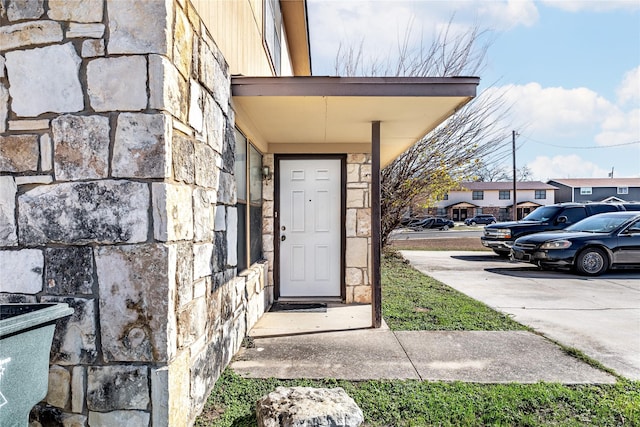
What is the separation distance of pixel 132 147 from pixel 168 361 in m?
1.23

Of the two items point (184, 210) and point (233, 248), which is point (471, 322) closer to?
point (233, 248)

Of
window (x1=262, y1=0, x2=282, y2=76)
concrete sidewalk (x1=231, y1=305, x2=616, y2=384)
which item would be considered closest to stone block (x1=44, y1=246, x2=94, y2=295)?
concrete sidewalk (x1=231, y1=305, x2=616, y2=384)

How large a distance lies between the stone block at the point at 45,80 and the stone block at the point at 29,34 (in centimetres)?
5

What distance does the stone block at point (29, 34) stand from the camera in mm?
2168

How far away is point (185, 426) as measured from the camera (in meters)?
2.30

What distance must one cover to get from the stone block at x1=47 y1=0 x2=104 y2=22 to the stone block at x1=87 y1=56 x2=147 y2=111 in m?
0.25

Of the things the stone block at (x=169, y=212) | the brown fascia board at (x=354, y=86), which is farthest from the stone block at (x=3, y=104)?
the brown fascia board at (x=354, y=86)

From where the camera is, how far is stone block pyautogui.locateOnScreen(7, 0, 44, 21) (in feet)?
7.19

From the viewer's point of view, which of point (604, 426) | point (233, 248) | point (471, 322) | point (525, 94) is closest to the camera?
point (604, 426)

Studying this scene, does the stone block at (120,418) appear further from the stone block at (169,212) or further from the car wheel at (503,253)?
the car wheel at (503,253)

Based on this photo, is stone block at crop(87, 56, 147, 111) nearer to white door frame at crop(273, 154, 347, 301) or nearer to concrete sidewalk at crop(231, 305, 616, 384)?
concrete sidewalk at crop(231, 305, 616, 384)

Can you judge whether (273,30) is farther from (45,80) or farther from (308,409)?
(308,409)

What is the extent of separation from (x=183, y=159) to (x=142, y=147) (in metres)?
0.29

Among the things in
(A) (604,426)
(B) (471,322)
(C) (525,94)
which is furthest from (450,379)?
(C) (525,94)
